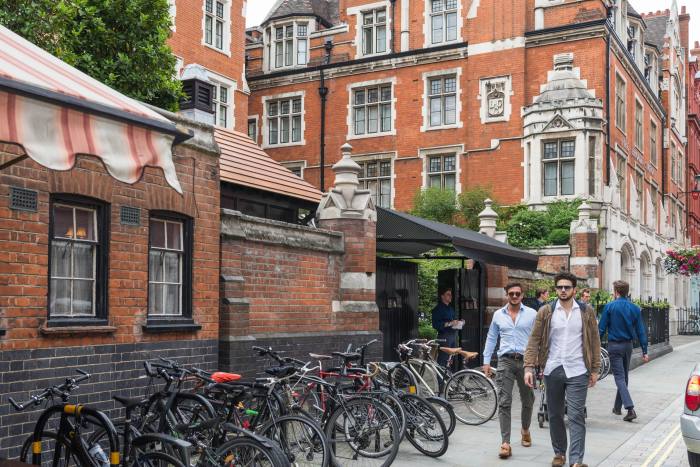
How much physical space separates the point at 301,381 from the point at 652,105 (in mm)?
34341

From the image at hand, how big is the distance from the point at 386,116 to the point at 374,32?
374 cm

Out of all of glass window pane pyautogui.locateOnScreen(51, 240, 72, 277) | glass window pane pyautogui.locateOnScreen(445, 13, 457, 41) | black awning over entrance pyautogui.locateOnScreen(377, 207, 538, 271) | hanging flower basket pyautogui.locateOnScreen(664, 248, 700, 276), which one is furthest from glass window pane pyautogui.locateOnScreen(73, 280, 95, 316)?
hanging flower basket pyautogui.locateOnScreen(664, 248, 700, 276)

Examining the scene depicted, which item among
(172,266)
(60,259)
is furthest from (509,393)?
(60,259)

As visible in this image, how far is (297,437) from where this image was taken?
22.9ft

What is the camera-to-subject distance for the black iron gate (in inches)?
554

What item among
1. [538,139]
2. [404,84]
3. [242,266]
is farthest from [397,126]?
[242,266]

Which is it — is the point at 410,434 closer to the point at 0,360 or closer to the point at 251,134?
the point at 0,360

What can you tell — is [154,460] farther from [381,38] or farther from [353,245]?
[381,38]

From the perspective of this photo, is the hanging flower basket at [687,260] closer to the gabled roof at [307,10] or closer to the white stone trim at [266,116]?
the white stone trim at [266,116]

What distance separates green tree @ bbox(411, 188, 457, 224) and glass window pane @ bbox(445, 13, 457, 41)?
267 inches

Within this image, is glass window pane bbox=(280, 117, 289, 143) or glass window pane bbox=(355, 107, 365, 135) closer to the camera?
glass window pane bbox=(355, 107, 365, 135)

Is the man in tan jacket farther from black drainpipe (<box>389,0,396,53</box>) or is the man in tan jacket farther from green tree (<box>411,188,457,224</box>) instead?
black drainpipe (<box>389,0,396,53</box>)

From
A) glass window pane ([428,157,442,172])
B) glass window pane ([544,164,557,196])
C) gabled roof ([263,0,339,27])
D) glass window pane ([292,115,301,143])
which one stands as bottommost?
glass window pane ([544,164,557,196])

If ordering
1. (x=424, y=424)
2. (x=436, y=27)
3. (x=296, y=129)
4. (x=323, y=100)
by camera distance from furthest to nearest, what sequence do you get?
(x=296, y=129), (x=323, y=100), (x=436, y=27), (x=424, y=424)
